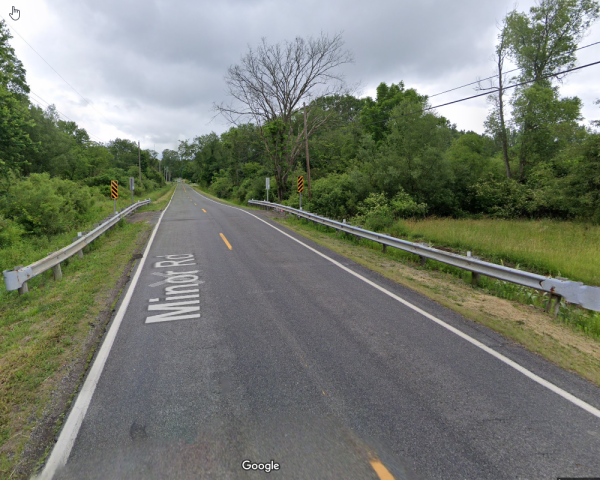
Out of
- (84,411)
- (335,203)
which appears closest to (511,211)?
(335,203)

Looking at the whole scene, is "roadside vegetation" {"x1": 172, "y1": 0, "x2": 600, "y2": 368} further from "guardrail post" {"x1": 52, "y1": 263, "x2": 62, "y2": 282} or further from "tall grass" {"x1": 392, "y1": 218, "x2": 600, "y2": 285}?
"guardrail post" {"x1": 52, "y1": 263, "x2": 62, "y2": 282}

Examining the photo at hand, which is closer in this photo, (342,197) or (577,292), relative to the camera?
(577,292)

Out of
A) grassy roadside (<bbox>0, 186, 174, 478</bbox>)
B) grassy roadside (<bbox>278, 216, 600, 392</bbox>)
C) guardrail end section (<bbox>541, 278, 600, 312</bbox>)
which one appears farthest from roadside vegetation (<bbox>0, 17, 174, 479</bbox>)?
guardrail end section (<bbox>541, 278, 600, 312</bbox>)

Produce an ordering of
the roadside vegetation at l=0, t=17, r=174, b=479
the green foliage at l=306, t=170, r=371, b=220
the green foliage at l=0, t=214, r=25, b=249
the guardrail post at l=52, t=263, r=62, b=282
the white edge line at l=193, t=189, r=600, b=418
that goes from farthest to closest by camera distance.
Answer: the green foliage at l=306, t=170, r=371, b=220
the green foliage at l=0, t=214, r=25, b=249
the guardrail post at l=52, t=263, r=62, b=282
the white edge line at l=193, t=189, r=600, b=418
the roadside vegetation at l=0, t=17, r=174, b=479

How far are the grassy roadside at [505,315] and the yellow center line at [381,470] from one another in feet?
10.0

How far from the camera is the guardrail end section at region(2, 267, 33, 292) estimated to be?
6301mm

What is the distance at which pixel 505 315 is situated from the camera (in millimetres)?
5953

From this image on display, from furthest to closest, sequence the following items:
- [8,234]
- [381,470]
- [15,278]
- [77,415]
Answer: [8,234], [15,278], [77,415], [381,470]

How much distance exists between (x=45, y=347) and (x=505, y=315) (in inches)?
291

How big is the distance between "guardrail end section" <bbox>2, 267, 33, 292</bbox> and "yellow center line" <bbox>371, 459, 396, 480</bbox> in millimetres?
7086

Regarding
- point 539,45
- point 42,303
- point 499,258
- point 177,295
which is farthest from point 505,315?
point 539,45

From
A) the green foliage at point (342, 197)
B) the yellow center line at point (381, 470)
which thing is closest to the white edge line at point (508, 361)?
the yellow center line at point (381, 470)

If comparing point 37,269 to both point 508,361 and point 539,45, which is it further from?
point 539,45

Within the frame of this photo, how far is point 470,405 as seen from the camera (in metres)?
3.45
